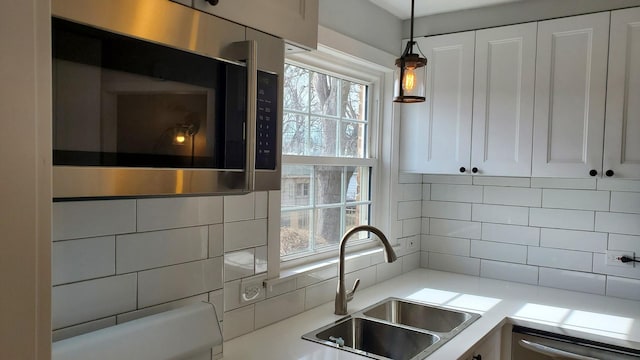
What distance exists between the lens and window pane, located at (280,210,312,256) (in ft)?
6.75

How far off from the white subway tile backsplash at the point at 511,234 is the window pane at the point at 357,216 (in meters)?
0.71

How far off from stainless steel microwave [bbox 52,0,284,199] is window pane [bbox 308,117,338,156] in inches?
42.0

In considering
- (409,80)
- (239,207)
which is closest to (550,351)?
(409,80)

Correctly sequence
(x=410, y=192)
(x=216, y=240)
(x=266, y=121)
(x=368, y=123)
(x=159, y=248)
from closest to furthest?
(x=266, y=121) < (x=159, y=248) < (x=216, y=240) < (x=368, y=123) < (x=410, y=192)

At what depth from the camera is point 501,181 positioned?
2689 mm

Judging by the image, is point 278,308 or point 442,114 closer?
point 278,308

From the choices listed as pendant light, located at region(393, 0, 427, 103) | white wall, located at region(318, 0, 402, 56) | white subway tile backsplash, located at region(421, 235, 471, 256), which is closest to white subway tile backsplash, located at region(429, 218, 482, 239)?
white subway tile backsplash, located at region(421, 235, 471, 256)

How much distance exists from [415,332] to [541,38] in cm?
151

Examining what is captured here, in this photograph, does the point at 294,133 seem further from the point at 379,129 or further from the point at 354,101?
the point at 379,129

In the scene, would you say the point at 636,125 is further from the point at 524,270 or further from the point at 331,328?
the point at 331,328

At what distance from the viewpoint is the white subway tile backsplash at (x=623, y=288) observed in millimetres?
2342

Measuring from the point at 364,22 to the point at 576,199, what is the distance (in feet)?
4.67

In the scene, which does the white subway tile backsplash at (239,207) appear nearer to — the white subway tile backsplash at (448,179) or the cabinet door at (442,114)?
the cabinet door at (442,114)

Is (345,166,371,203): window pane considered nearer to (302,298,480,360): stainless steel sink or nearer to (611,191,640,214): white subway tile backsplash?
(302,298,480,360): stainless steel sink
